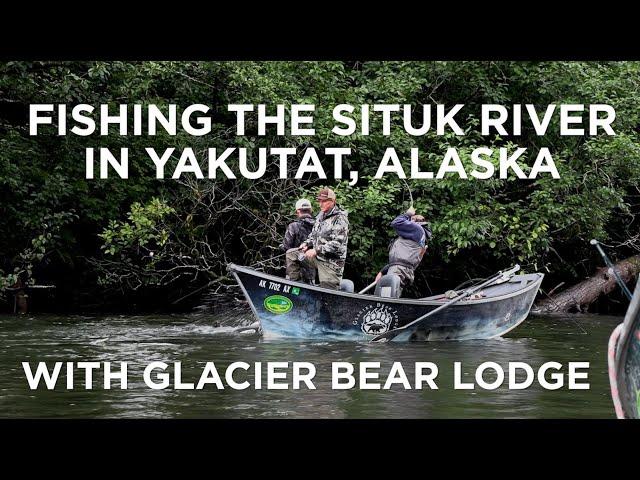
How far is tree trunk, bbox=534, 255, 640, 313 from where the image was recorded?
67.1ft

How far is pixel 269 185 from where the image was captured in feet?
63.7

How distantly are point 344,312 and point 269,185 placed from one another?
18.2 feet

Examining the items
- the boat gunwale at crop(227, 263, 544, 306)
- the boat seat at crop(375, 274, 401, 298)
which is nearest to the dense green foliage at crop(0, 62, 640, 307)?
the boat seat at crop(375, 274, 401, 298)

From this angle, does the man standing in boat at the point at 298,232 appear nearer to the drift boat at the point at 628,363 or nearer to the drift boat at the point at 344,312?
the drift boat at the point at 344,312

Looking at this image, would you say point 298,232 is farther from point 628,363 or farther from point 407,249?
point 628,363

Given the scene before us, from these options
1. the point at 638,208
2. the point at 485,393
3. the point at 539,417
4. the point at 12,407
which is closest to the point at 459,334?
the point at 485,393

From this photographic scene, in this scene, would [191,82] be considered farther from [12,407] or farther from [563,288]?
[12,407]

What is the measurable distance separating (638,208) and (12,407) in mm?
15160

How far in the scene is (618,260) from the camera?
21344 mm

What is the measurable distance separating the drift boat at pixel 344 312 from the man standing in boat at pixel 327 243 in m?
0.47

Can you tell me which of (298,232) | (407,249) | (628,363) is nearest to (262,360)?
(298,232)

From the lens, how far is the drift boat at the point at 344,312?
14055 mm

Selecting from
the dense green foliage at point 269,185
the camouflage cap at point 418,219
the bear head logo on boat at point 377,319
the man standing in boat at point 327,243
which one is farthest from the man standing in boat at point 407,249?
the dense green foliage at point 269,185

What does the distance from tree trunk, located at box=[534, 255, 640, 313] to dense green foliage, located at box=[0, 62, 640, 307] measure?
0.41m
